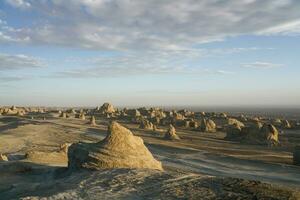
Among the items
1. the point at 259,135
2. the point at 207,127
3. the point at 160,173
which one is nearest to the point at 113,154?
the point at 160,173

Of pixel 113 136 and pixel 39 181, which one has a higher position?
pixel 113 136

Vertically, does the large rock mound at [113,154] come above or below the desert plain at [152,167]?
above

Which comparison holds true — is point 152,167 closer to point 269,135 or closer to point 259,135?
point 269,135

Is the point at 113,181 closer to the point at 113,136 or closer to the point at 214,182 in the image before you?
the point at 214,182

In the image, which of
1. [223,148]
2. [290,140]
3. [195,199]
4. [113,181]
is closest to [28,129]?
[223,148]

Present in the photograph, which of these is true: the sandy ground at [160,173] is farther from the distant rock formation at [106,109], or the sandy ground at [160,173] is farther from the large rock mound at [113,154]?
the distant rock formation at [106,109]

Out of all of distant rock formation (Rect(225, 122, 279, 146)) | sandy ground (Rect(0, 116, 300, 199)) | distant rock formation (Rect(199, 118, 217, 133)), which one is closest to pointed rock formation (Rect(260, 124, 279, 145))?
distant rock formation (Rect(225, 122, 279, 146))

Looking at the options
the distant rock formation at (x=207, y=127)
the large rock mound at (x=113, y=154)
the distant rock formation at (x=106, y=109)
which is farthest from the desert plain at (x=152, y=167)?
the distant rock formation at (x=106, y=109)
